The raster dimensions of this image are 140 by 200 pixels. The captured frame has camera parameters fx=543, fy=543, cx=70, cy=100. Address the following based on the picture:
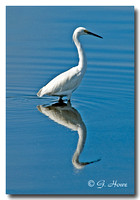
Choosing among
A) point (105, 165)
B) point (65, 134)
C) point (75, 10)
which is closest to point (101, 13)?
point (75, 10)

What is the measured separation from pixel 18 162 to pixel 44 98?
214 centimetres

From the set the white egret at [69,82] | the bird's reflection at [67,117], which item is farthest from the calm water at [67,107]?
the white egret at [69,82]

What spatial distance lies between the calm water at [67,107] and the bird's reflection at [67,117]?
0.5 inches

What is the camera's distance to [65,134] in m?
6.72

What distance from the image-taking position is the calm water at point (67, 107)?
583 centimetres

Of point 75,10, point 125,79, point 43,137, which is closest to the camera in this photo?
point 43,137

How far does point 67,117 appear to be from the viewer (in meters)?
7.36

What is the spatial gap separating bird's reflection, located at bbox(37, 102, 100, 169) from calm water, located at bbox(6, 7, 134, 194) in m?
0.01

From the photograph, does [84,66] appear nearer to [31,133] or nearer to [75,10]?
[75,10]

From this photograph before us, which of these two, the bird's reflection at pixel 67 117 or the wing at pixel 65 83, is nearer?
the bird's reflection at pixel 67 117

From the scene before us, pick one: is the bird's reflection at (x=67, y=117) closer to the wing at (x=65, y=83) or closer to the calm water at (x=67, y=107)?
the calm water at (x=67, y=107)

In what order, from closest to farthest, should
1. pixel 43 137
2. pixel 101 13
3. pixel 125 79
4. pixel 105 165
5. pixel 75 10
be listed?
pixel 105 165, pixel 43 137, pixel 75 10, pixel 101 13, pixel 125 79

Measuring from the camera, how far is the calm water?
5828 mm

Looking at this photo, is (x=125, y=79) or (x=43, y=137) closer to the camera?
(x=43, y=137)
